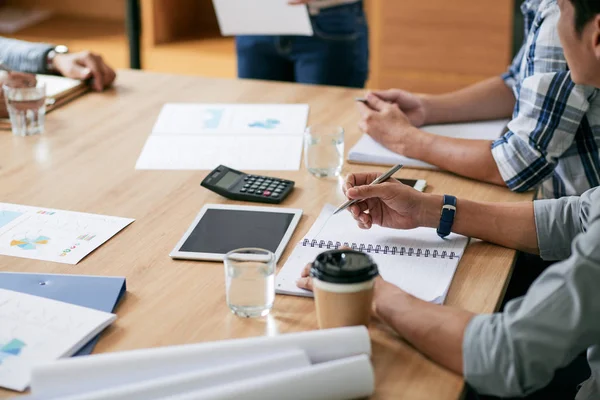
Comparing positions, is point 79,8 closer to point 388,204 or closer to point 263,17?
point 263,17

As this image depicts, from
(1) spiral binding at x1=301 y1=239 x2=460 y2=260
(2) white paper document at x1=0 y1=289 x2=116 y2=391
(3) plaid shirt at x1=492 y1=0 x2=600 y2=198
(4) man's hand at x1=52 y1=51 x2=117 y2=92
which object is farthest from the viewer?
(4) man's hand at x1=52 y1=51 x2=117 y2=92

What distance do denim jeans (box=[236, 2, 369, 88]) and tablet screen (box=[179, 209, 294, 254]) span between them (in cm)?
102

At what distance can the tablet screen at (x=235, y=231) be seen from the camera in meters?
1.38

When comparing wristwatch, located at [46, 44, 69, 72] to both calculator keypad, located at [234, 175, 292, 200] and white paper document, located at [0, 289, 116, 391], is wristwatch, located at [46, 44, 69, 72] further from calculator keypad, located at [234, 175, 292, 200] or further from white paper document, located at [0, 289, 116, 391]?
white paper document, located at [0, 289, 116, 391]

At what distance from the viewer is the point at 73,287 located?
1228 mm

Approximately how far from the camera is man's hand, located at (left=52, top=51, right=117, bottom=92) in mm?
2178

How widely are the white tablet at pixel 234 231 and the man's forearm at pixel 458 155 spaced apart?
1.18 ft

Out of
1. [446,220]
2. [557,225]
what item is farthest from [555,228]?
[446,220]

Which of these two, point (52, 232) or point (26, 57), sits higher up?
point (26, 57)

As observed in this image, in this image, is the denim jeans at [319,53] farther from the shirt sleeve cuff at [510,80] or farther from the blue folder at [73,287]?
the blue folder at [73,287]

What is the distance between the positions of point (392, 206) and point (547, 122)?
38 centimetres

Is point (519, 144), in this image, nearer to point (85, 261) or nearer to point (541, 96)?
point (541, 96)

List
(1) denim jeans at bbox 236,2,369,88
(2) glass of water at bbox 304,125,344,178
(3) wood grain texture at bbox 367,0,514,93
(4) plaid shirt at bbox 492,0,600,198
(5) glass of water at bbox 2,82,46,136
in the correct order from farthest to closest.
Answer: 1. (3) wood grain texture at bbox 367,0,514,93
2. (1) denim jeans at bbox 236,2,369,88
3. (5) glass of water at bbox 2,82,46,136
4. (2) glass of water at bbox 304,125,344,178
5. (4) plaid shirt at bbox 492,0,600,198

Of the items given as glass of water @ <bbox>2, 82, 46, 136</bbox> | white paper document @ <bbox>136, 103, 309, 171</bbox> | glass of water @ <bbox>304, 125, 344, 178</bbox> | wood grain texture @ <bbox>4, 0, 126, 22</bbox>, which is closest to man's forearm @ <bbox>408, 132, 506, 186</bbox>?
glass of water @ <bbox>304, 125, 344, 178</bbox>
